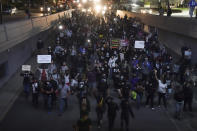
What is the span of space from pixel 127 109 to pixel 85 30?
1908 centimetres

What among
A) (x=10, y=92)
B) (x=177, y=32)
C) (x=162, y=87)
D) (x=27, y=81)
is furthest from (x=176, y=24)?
(x=10, y=92)

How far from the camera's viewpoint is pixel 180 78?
17203 millimetres

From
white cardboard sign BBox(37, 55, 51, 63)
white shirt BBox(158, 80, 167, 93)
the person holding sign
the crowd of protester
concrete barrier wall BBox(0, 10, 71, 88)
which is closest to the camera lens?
the crowd of protester

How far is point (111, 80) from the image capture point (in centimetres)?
1853

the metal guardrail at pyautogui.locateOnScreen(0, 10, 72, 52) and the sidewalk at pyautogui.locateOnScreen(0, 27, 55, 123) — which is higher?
the metal guardrail at pyautogui.locateOnScreen(0, 10, 72, 52)

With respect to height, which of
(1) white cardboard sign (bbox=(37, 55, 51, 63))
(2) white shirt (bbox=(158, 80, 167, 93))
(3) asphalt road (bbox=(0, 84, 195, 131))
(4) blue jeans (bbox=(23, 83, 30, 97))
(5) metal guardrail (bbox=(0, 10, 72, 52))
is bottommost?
(3) asphalt road (bbox=(0, 84, 195, 131))

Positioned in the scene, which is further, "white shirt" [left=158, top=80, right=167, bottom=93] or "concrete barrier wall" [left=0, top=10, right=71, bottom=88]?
"concrete barrier wall" [left=0, top=10, right=71, bottom=88]

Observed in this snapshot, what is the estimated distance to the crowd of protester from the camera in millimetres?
11289

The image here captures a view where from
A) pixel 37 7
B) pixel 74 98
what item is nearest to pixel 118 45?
pixel 74 98

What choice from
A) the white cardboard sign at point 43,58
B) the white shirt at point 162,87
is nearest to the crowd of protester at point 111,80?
the white shirt at point 162,87

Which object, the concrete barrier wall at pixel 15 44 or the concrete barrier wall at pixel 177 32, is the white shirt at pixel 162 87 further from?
the concrete barrier wall at pixel 177 32

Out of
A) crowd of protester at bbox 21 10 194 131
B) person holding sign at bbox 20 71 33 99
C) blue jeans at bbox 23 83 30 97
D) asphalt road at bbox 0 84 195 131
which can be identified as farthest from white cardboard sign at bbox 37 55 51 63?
asphalt road at bbox 0 84 195 131

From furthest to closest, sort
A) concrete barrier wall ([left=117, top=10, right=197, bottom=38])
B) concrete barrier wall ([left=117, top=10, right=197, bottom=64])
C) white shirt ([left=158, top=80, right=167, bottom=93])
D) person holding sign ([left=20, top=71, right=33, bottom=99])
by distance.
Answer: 1. concrete barrier wall ([left=117, top=10, right=197, bottom=64])
2. concrete barrier wall ([left=117, top=10, right=197, bottom=38])
3. person holding sign ([left=20, top=71, right=33, bottom=99])
4. white shirt ([left=158, top=80, right=167, bottom=93])

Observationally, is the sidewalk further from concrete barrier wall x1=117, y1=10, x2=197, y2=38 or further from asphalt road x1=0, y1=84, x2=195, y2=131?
concrete barrier wall x1=117, y1=10, x2=197, y2=38
